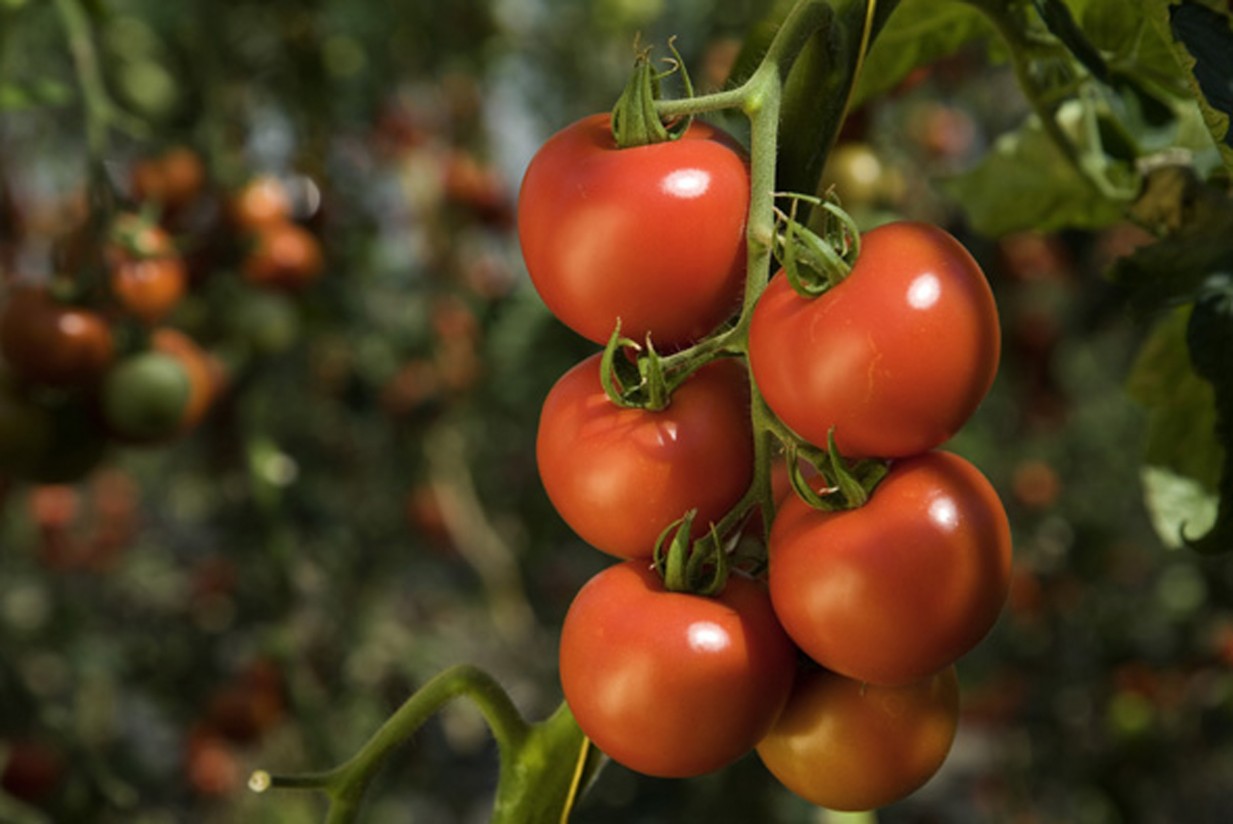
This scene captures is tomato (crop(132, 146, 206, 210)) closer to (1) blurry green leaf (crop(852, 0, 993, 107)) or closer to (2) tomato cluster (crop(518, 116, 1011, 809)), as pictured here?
(1) blurry green leaf (crop(852, 0, 993, 107))

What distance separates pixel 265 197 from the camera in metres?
1.74

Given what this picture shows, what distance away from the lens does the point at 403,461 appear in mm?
2908

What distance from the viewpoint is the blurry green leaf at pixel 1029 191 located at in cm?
90

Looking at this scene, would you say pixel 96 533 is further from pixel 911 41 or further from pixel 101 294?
pixel 911 41

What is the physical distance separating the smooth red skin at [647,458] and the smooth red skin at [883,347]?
0.04 m

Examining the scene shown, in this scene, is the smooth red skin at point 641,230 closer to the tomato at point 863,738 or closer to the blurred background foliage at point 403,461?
the tomato at point 863,738

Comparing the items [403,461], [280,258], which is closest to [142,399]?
[280,258]

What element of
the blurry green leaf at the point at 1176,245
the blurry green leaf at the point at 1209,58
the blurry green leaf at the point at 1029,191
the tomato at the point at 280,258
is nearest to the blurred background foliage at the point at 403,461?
the tomato at the point at 280,258

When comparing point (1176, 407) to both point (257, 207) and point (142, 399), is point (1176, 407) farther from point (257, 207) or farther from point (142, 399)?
point (257, 207)

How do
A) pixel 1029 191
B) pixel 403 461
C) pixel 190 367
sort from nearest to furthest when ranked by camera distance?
1. pixel 1029 191
2. pixel 190 367
3. pixel 403 461

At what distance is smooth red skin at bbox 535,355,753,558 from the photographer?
538 millimetres

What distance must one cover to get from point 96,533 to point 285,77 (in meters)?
1.47

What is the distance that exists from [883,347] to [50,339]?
3.62ft

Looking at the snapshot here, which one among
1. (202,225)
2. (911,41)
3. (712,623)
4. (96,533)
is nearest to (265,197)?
(202,225)
